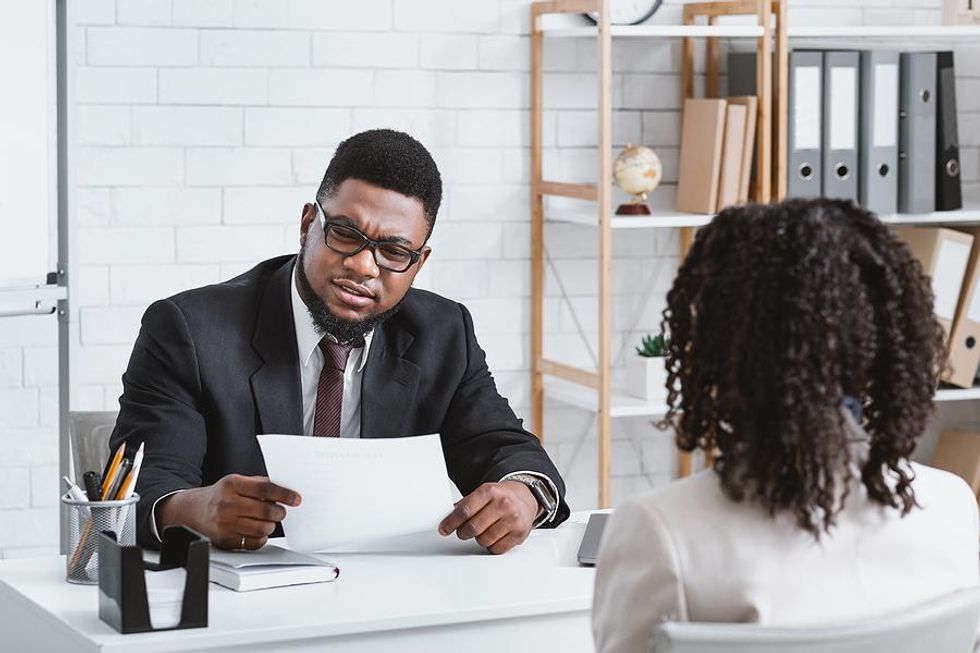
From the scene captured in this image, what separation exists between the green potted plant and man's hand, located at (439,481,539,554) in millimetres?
1474

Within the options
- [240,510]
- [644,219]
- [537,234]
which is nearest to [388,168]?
[240,510]

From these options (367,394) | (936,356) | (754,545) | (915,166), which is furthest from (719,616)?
(915,166)

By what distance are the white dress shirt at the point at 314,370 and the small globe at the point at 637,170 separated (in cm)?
128

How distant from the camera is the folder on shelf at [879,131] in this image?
352 centimetres

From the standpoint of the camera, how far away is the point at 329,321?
7.40 ft

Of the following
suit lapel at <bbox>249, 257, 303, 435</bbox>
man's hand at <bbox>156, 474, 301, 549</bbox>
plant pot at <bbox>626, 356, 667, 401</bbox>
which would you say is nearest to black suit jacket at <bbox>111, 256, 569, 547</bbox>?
suit lapel at <bbox>249, 257, 303, 435</bbox>

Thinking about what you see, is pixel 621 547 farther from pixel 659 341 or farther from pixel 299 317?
pixel 659 341

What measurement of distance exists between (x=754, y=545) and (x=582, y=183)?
2.53 metres

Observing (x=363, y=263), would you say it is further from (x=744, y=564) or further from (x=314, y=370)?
(x=744, y=564)

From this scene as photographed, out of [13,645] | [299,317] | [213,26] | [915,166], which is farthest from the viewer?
[915,166]

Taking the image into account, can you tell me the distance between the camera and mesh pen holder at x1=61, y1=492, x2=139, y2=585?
1.76m

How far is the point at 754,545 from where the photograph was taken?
3.88 ft

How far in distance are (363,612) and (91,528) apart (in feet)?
1.21

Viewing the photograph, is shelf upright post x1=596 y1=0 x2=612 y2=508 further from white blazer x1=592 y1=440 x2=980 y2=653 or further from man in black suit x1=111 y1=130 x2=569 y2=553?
white blazer x1=592 y1=440 x2=980 y2=653
